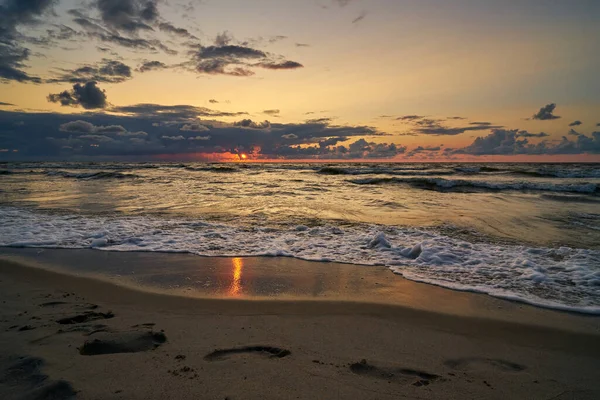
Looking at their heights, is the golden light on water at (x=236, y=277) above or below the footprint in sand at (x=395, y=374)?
below

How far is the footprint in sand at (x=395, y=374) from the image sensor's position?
8.73 ft

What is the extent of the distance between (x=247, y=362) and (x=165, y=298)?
6.26 ft

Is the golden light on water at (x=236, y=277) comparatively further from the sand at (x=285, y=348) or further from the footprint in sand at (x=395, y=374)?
the footprint in sand at (x=395, y=374)

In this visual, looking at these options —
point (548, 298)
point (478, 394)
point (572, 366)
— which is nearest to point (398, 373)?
point (478, 394)

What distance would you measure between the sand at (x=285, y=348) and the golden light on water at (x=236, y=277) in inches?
11.4

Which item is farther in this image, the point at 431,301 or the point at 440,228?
the point at 440,228

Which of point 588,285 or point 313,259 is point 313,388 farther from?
point 588,285

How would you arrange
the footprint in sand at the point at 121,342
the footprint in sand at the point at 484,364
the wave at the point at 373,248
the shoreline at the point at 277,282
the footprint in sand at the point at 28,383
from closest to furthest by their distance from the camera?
the footprint in sand at the point at 28,383, the footprint in sand at the point at 484,364, the footprint in sand at the point at 121,342, the shoreline at the point at 277,282, the wave at the point at 373,248

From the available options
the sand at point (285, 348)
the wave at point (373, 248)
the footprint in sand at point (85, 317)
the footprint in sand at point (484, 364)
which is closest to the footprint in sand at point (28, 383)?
the sand at point (285, 348)

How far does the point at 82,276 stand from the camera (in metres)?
5.05

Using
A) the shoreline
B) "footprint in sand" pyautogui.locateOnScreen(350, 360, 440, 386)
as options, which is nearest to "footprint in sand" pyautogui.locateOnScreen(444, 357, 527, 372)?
"footprint in sand" pyautogui.locateOnScreen(350, 360, 440, 386)

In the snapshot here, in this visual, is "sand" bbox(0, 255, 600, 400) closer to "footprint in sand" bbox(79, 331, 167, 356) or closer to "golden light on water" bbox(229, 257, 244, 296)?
"footprint in sand" bbox(79, 331, 167, 356)

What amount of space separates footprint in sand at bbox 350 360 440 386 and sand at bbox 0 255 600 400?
10 millimetres

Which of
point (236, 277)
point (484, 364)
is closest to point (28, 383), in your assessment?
point (236, 277)
